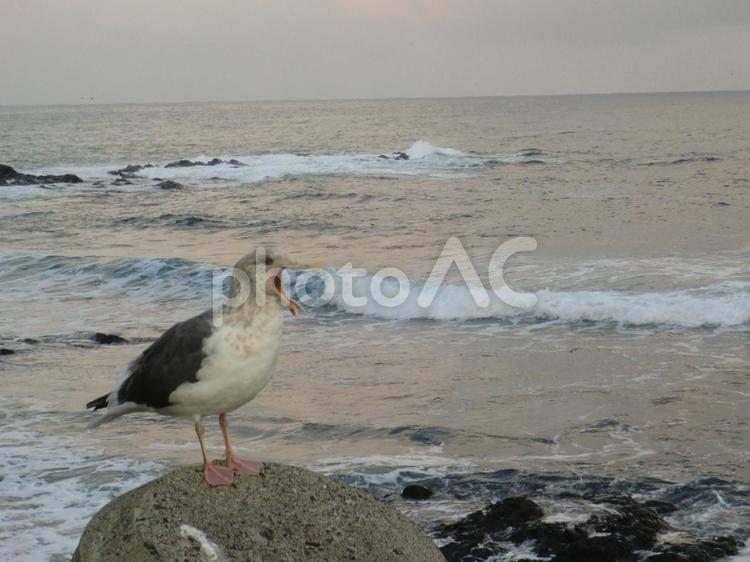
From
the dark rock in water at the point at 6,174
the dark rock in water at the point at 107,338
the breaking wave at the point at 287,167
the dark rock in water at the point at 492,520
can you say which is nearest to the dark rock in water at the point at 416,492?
the dark rock in water at the point at 492,520

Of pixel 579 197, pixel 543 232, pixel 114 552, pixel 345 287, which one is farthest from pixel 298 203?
pixel 114 552

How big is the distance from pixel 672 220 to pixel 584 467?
18.4 metres

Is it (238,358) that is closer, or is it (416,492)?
(238,358)

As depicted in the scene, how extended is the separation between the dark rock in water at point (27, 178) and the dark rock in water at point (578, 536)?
38803mm

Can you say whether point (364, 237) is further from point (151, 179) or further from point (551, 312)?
point (151, 179)

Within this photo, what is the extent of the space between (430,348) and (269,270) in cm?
936

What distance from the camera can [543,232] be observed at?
83.3ft

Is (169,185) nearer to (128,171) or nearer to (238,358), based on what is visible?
(128,171)

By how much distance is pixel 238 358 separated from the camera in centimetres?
491

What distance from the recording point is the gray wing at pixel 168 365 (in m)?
4.99

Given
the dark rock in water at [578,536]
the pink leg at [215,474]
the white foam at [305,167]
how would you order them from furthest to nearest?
the white foam at [305,167] < the dark rock in water at [578,536] < the pink leg at [215,474]

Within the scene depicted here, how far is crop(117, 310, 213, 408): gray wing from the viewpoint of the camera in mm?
4992

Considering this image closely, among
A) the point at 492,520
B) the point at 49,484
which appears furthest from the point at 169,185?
the point at 492,520

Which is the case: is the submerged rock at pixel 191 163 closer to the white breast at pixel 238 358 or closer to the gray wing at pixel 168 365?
the gray wing at pixel 168 365
